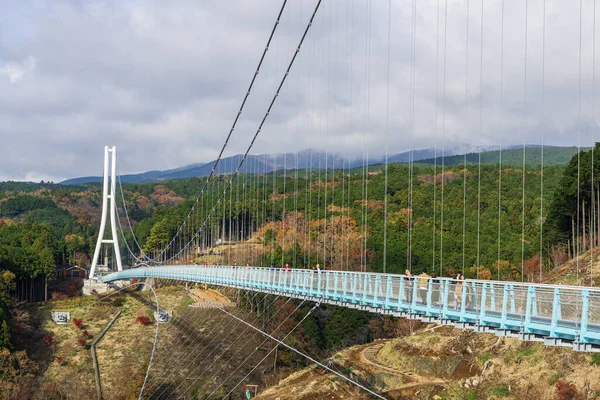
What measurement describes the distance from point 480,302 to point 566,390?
1570 centimetres

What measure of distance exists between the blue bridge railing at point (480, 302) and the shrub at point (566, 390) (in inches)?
435

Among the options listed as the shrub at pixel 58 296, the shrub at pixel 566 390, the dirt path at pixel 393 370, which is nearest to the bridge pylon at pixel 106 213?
the shrub at pixel 58 296

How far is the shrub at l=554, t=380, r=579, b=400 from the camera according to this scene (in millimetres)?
30781

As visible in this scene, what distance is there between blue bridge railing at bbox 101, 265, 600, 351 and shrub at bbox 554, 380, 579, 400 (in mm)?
11053

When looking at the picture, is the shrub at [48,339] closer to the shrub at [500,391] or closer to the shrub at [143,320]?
the shrub at [143,320]

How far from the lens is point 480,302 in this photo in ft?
57.8

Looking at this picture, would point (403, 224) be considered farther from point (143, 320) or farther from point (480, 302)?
point (480, 302)

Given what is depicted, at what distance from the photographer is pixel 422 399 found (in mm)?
36281

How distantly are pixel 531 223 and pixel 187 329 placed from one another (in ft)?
91.9

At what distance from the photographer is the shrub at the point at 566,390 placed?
3078 centimetres

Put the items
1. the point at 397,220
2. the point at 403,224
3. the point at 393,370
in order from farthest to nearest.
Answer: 1. the point at 397,220
2. the point at 403,224
3. the point at 393,370

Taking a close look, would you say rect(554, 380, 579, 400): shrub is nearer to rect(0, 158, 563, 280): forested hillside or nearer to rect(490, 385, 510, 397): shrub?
rect(490, 385, 510, 397): shrub

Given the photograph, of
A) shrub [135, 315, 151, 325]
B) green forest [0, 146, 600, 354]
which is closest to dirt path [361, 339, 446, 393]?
green forest [0, 146, 600, 354]

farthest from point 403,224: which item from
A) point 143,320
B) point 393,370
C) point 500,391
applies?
point 500,391
